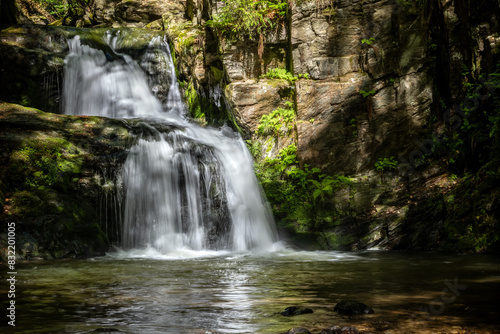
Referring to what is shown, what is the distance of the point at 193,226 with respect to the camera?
1020cm

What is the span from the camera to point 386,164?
10.5 meters

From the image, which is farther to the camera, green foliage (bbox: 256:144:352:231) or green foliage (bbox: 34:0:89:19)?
green foliage (bbox: 34:0:89:19)

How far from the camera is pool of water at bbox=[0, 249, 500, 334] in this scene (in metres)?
3.27

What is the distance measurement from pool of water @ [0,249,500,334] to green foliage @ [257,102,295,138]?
15.4 feet

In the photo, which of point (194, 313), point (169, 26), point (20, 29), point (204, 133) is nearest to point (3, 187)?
point (204, 133)

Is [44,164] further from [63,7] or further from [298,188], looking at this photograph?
[63,7]

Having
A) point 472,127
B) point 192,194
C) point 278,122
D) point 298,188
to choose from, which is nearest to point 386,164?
point 472,127

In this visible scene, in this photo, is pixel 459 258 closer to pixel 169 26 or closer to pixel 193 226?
pixel 193 226

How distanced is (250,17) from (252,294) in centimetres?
960

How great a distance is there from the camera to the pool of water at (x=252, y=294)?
327cm

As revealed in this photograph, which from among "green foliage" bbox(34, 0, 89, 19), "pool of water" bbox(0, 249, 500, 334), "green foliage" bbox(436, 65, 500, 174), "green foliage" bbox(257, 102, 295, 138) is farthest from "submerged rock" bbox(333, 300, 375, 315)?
"green foliage" bbox(34, 0, 89, 19)

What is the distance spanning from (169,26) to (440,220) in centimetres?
1358

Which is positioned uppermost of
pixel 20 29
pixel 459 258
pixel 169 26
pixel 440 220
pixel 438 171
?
pixel 169 26

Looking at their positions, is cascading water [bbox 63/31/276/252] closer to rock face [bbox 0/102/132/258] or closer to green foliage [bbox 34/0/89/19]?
rock face [bbox 0/102/132/258]
